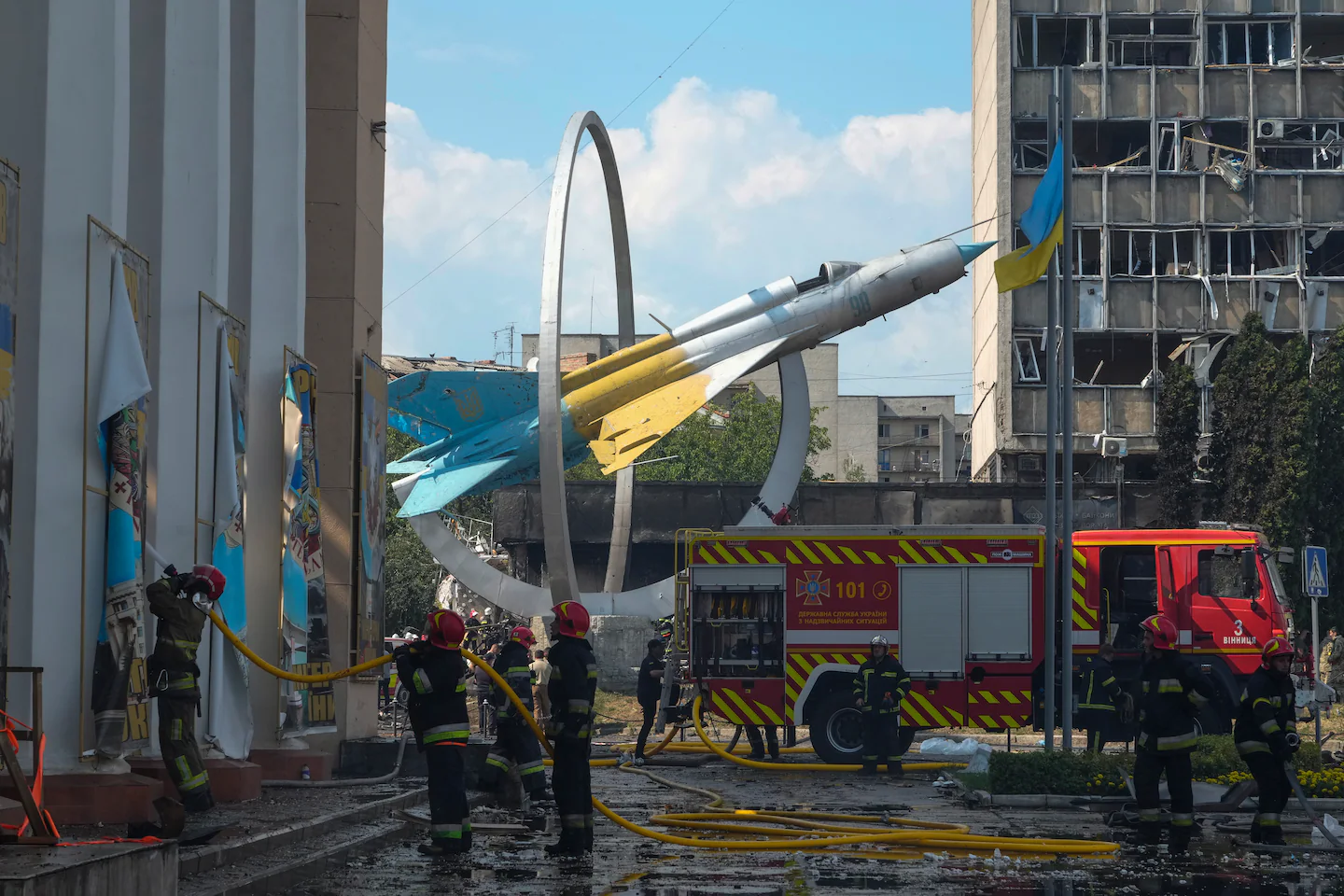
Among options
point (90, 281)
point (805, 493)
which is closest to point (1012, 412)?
point (805, 493)

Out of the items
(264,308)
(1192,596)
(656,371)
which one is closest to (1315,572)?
(1192,596)

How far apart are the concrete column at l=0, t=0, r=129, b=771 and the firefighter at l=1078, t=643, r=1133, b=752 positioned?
1203 cm

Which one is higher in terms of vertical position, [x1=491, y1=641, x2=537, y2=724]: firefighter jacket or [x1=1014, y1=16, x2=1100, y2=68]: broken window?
[x1=1014, y1=16, x2=1100, y2=68]: broken window

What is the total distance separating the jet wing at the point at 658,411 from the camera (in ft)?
88.6

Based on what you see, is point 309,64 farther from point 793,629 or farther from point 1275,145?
point 1275,145

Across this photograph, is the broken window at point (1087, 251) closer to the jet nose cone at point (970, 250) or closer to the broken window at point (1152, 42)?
the broken window at point (1152, 42)

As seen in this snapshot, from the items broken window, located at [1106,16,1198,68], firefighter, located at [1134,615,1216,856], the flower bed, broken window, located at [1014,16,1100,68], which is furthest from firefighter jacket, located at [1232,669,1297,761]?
broken window, located at [1106,16,1198,68]

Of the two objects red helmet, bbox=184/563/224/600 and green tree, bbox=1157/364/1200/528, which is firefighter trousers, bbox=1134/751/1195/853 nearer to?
red helmet, bbox=184/563/224/600

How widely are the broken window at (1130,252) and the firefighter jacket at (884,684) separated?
1388 inches

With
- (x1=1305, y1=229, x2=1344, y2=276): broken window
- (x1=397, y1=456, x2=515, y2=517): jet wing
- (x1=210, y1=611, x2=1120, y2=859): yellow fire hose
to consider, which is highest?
(x1=1305, y1=229, x2=1344, y2=276): broken window

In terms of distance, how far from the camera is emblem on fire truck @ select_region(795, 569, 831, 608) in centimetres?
2050

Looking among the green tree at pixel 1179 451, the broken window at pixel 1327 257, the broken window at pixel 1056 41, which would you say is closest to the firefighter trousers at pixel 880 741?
the green tree at pixel 1179 451

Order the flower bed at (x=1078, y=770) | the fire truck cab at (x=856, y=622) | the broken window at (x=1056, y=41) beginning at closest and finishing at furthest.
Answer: the flower bed at (x=1078, y=770) → the fire truck cab at (x=856, y=622) → the broken window at (x=1056, y=41)

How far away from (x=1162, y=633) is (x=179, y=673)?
780 centimetres
